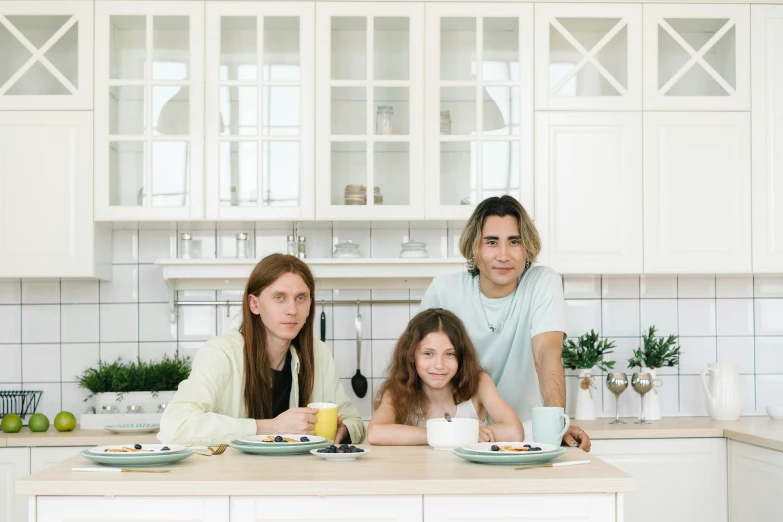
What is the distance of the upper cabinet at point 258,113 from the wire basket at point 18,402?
3.27 feet

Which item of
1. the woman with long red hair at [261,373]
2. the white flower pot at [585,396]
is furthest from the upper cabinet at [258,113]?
the white flower pot at [585,396]

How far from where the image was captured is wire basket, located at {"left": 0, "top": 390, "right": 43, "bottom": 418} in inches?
132

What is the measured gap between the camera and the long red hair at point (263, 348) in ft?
6.93

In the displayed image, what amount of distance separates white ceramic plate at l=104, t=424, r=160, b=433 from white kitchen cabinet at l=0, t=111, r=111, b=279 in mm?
556

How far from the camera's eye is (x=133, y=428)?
9.95 feet

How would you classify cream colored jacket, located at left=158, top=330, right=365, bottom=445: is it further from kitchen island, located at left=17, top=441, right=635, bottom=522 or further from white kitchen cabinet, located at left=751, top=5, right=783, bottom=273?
white kitchen cabinet, located at left=751, top=5, right=783, bottom=273

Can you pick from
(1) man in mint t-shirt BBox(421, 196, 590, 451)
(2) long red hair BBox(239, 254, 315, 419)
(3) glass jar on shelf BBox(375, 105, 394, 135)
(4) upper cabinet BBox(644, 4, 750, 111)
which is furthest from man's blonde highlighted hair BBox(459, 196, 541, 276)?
(4) upper cabinet BBox(644, 4, 750, 111)

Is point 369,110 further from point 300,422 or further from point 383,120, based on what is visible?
point 300,422

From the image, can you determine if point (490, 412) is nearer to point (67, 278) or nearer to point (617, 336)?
point (617, 336)

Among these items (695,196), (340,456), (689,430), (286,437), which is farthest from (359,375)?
(340,456)

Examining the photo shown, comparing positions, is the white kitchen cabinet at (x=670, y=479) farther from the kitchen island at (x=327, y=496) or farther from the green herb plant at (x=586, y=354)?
the kitchen island at (x=327, y=496)

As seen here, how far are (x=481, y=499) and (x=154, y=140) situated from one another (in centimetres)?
216

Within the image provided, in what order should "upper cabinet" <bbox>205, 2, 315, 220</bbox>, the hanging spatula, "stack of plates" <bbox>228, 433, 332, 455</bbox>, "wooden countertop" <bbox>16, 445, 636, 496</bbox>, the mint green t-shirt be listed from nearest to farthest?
"wooden countertop" <bbox>16, 445, 636, 496</bbox>, "stack of plates" <bbox>228, 433, 332, 455</bbox>, the mint green t-shirt, "upper cabinet" <bbox>205, 2, 315, 220</bbox>, the hanging spatula

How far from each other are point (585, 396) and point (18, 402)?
84.0 inches
